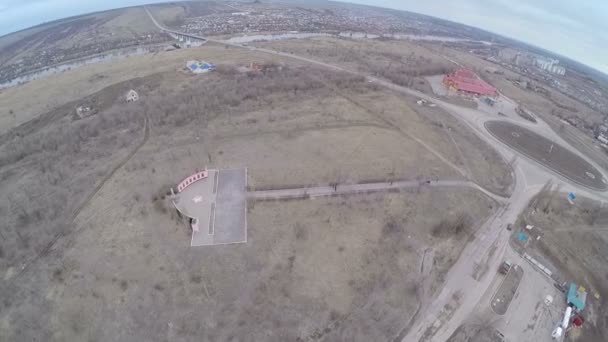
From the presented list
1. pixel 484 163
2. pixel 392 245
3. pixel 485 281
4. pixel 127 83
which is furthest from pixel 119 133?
pixel 484 163

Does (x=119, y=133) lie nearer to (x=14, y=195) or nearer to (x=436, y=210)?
(x=14, y=195)

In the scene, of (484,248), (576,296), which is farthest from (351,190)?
(576,296)

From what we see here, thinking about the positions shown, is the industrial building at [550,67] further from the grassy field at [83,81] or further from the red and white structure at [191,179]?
the red and white structure at [191,179]

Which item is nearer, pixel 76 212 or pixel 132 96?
pixel 76 212

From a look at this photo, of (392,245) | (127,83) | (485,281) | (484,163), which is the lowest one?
(485,281)

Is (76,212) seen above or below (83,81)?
Answer: below

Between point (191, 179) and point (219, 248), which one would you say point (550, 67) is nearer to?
point (191, 179)

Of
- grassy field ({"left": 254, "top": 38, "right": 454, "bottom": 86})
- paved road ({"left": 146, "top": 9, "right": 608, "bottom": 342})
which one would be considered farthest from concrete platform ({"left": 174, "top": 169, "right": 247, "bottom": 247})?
grassy field ({"left": 254, "top": 38, "right": 454, "bottom": 86})
